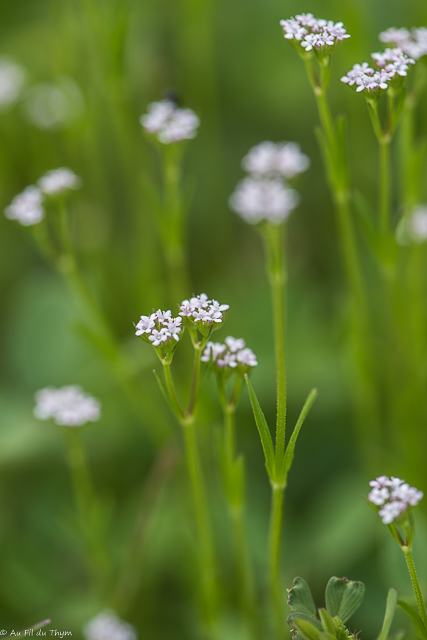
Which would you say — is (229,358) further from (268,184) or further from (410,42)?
(410,42)

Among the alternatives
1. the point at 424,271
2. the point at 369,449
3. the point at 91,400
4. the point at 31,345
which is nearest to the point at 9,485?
the point at 31,345

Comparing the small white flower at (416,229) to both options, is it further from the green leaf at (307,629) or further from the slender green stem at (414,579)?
the green leaf at (307,629)

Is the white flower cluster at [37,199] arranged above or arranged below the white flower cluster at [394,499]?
above

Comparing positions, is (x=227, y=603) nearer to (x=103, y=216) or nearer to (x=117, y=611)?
(x=117, y=611)

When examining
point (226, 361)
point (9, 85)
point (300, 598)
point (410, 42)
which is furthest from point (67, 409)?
point (9, 85)

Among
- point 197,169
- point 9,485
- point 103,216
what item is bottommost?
point 9,485

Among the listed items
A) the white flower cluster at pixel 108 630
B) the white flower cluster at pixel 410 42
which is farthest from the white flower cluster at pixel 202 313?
the white flower cluster at pixel 108 630

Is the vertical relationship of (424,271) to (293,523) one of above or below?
above
